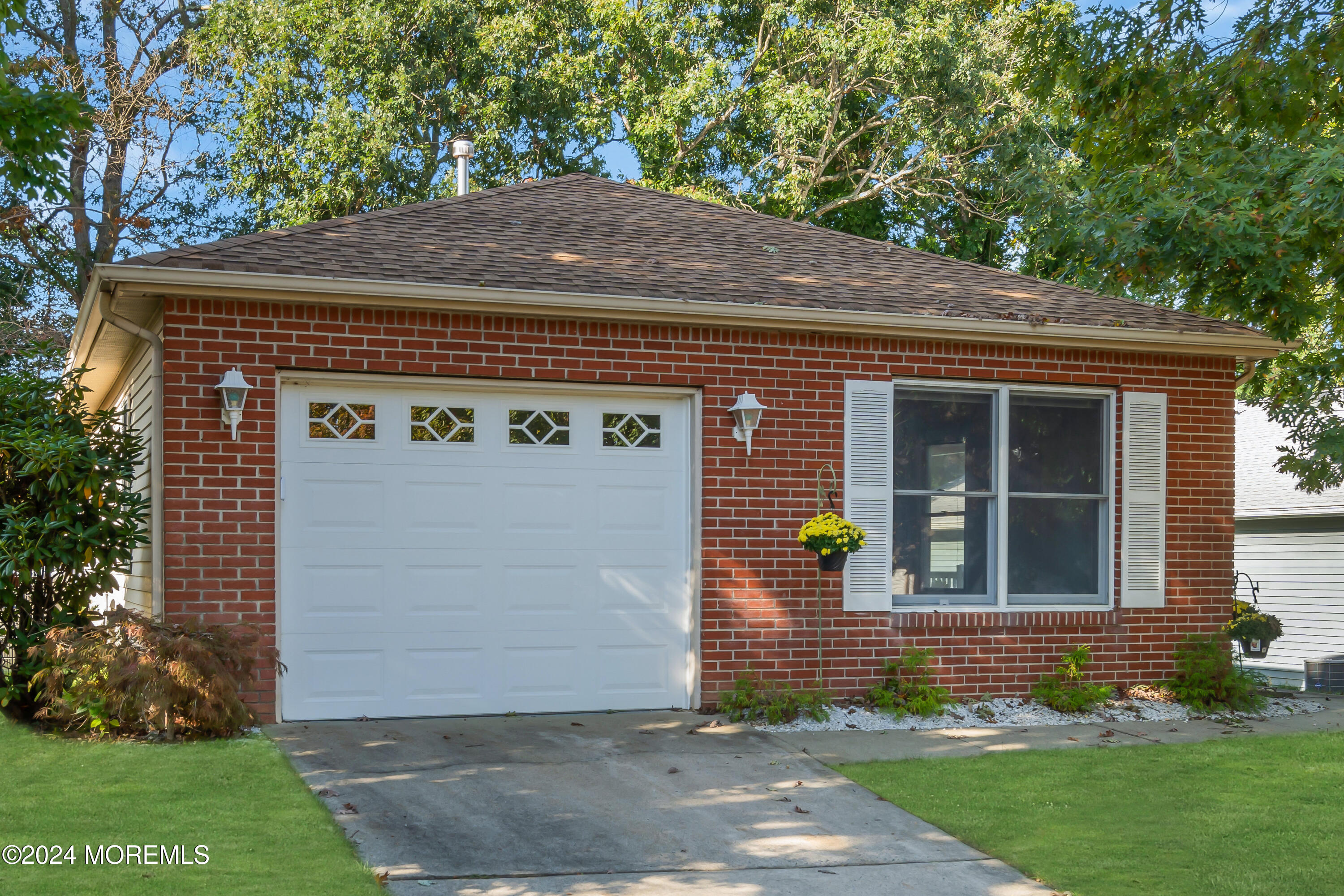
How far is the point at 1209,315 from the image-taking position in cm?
1074

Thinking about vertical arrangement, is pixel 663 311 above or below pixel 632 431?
above

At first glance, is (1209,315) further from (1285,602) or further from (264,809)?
(1285,602)

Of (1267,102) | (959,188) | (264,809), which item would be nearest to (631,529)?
(264,809)

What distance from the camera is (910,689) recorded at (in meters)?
8.86

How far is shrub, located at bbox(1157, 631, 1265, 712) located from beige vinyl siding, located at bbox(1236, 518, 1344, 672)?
31.4 ft

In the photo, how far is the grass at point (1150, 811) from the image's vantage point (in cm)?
506

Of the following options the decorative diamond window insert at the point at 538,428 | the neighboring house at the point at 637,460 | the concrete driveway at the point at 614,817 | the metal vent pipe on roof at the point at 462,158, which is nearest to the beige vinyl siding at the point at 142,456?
the neighboring house at the point at 637,460

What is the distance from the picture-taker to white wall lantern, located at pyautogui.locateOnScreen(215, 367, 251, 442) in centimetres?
750

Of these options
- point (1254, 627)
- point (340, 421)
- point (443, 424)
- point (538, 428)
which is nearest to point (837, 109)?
point (1254, 627)

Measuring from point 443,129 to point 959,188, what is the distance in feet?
30.8

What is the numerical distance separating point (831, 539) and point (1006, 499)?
1.87 meters

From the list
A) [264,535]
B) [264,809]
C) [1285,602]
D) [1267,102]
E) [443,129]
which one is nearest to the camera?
[264,809]

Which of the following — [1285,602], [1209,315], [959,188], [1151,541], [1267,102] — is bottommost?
[1285,602]

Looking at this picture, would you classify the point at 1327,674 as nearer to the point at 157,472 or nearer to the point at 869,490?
the point at 869,490
